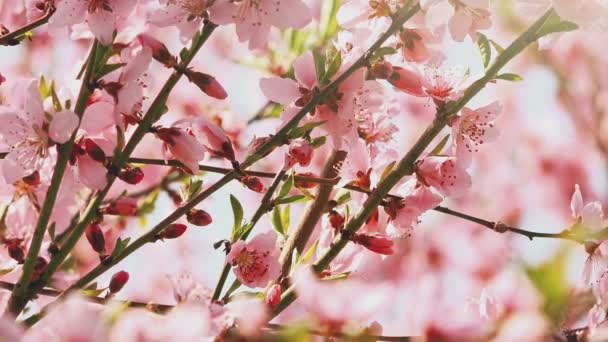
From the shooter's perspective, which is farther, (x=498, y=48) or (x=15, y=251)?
(x=15, y=251)

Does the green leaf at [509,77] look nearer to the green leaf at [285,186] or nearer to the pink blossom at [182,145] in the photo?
the green leaf at [285,186]

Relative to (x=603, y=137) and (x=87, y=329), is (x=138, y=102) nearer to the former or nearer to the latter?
(x=87, y=329)

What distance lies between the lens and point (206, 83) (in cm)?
133

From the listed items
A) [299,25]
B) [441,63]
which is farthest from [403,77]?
[299,25]

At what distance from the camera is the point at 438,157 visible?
142 cm

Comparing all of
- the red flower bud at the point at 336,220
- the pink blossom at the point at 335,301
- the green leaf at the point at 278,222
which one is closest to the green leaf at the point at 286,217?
the green leaf at the point at 278,222

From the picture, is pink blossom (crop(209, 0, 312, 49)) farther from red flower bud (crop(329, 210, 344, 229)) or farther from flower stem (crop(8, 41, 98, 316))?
red flower bud (crop(329, 210, 344, 229))

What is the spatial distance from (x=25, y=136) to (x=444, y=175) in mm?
769

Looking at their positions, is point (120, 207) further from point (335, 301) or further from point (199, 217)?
point (335, 301)

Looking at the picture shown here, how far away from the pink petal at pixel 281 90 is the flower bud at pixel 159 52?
0.19 metres

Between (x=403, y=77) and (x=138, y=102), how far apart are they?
0.50 meters

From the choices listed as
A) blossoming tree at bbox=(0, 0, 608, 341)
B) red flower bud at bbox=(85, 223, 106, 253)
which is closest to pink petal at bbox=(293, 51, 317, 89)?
blossoming tree at bbox=(0, 0, 608, 341)

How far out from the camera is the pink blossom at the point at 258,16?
1250 mm

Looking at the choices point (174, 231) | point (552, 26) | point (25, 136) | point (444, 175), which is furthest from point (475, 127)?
point (25, 136)
